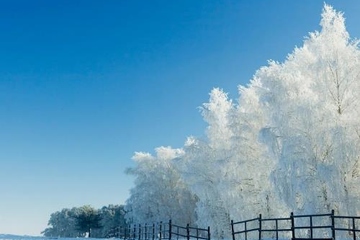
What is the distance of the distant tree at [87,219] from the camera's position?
4045 inches

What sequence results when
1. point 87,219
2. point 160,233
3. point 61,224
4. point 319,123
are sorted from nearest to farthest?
point 319,123 → point 160,233 → point 87,219 → point 61,224

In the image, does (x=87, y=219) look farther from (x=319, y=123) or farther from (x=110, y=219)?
(x=319, y=123)

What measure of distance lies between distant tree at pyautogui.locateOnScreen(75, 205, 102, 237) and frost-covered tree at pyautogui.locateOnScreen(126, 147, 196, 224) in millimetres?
39855

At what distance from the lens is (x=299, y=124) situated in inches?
1074

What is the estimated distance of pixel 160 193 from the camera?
62.5 meters

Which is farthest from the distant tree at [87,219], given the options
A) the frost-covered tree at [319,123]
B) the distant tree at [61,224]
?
the frost-covered tree at [319,123]

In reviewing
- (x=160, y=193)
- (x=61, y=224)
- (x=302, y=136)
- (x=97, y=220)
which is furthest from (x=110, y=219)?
(x=302, y=136)

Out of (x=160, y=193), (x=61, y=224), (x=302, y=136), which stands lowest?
(x=61, y=224)

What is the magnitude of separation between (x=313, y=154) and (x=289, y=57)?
369 inches

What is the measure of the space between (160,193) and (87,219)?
46.7m

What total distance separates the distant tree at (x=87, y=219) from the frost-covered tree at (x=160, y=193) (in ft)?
131

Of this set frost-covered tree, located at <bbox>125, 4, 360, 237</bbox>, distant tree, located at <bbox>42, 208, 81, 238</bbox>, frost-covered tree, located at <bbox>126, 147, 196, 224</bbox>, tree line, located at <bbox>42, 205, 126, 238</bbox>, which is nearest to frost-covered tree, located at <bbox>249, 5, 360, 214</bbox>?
frost-covered tree, located at <bbox>125, 4, 360, 237</bbox>

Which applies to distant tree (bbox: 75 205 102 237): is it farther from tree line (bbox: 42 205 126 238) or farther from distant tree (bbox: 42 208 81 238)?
distant tree (bbox: 42 208 81 238)

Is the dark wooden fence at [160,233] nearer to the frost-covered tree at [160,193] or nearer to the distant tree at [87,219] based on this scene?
the frost-covered tree at [160,193]
